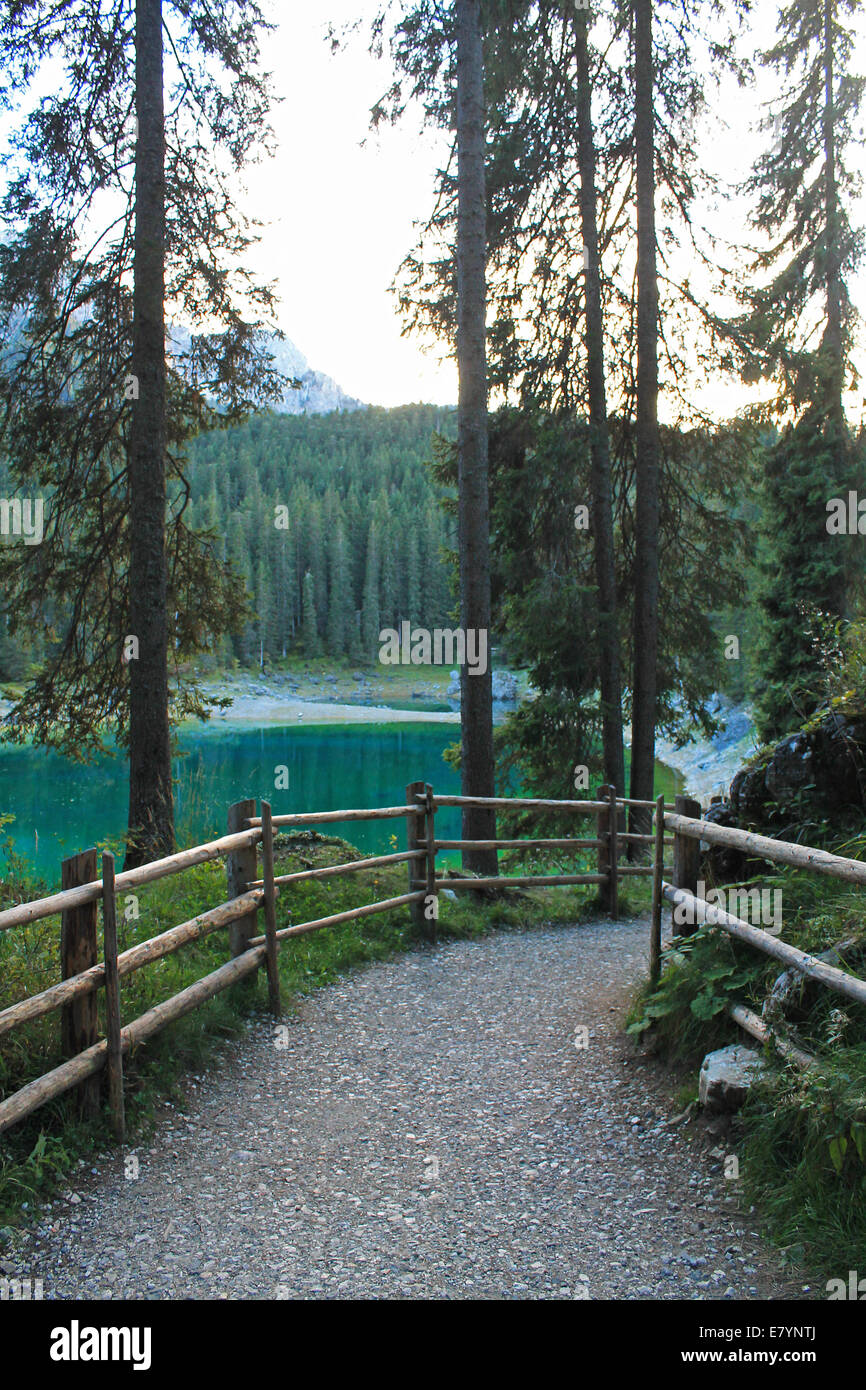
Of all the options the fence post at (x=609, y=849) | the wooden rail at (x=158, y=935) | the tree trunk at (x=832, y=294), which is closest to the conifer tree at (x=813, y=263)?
the tree trunk at (x=832, y=294)

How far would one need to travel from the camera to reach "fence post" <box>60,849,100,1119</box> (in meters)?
4.25

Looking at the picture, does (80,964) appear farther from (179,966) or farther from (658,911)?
(658,911)

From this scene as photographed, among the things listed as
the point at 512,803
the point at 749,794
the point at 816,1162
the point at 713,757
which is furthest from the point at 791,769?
the point at 713,757

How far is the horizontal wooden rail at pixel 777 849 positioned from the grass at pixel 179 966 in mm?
3120

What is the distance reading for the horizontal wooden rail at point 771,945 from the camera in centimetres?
350

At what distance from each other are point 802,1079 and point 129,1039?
3.22 m

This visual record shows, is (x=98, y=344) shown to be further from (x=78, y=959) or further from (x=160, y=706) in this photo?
(x=78, y=959)

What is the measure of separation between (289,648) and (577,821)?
256 feet

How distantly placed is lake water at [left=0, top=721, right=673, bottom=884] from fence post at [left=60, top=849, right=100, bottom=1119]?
10.8 feet

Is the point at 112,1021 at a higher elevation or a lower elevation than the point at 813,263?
lower

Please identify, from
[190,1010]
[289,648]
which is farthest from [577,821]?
[289,648]

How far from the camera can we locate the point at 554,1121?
4844 mm

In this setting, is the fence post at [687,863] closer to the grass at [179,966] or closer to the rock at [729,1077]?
the rock at [729,1077]

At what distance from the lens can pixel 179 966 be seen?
5.89 m
